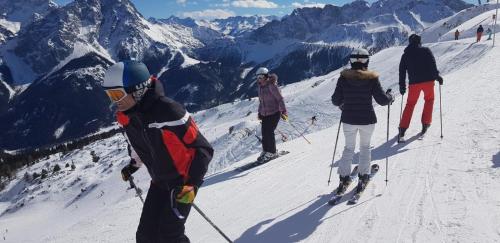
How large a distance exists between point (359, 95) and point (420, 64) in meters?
5.00

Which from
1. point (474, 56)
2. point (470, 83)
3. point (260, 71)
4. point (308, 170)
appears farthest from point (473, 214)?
point (474, 56)

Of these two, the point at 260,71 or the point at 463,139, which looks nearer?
the point at 463,139

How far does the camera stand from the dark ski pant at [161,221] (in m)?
5.25

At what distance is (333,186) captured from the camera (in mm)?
9688

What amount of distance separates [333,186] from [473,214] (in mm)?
3071

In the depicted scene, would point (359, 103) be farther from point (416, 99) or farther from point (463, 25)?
point (463, 25)

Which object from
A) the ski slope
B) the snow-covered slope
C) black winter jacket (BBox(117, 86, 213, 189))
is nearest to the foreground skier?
the ski slope

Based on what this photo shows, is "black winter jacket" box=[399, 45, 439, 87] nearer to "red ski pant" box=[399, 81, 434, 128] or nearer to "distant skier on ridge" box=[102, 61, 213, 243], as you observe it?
"red ski pant" box=[399, 81, 434, 128]

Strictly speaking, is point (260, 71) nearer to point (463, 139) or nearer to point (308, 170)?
point (308, 170)

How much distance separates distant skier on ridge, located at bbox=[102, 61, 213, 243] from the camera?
4.98 m

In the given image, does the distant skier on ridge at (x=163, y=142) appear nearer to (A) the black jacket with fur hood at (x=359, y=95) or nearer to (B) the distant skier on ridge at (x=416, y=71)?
(A) the black jacket with fur hood at (x=359, y=95)

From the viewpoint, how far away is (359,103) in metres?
8.09

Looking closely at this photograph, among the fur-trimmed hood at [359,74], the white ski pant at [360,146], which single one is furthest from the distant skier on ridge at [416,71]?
the fur-trimmed hood at [359,74]

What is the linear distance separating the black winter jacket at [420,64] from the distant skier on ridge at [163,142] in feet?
27.9
